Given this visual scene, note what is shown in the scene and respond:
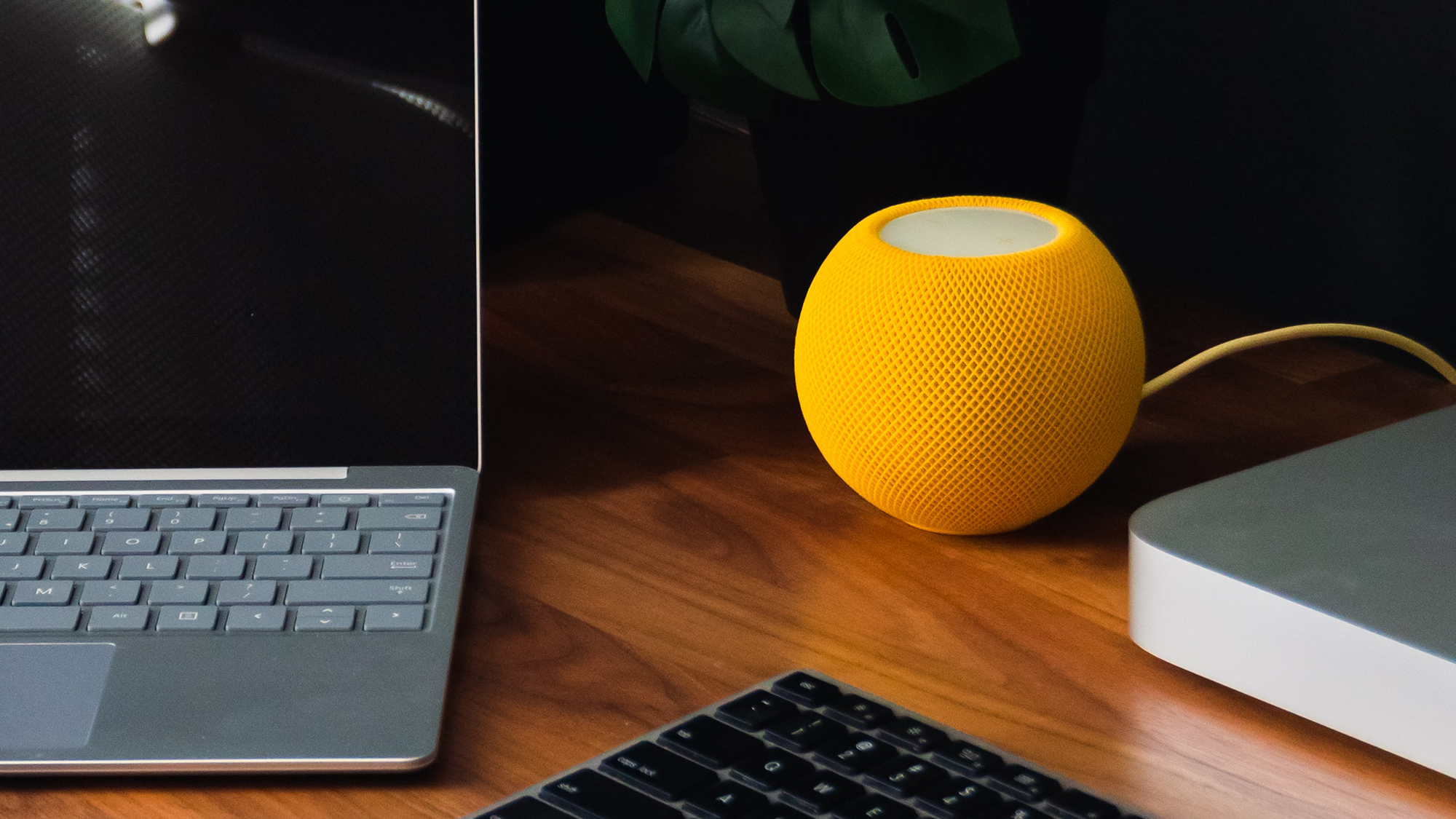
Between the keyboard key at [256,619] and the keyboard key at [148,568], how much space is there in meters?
0.03

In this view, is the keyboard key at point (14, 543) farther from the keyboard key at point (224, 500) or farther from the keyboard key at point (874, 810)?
the keyboard key at point (874, 810)

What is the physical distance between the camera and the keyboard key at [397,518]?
496 mm

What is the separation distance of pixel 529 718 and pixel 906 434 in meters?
0.16

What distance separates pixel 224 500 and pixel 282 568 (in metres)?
0.05

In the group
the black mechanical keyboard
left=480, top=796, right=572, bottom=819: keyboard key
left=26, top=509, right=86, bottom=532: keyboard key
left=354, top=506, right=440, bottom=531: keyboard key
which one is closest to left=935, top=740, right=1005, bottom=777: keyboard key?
the black mechanical keyboard

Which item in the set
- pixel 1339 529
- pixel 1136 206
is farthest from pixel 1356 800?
pixel 1136 206

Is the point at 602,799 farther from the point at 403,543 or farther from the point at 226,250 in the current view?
the point at 226,250

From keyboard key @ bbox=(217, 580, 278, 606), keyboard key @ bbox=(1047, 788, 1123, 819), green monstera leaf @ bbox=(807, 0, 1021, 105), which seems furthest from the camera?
green monstera leaf @ bbox=(807, 0, 1021, 105)

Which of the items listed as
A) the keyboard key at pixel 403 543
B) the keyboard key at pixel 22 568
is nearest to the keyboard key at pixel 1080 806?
the keyboard key at pixel 403 543

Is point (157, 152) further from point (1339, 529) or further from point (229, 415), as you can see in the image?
point (1339, 529)

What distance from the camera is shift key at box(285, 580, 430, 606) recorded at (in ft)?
1.51

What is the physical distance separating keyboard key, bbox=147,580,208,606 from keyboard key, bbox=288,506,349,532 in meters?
0.04

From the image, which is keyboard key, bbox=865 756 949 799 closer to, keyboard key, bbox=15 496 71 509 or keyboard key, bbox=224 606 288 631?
keyboard key, bbox=224 606 288 631

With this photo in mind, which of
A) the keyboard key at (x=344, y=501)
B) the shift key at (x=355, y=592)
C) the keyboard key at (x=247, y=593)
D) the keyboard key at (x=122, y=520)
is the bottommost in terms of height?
the shift key at (x=355, y=592)
